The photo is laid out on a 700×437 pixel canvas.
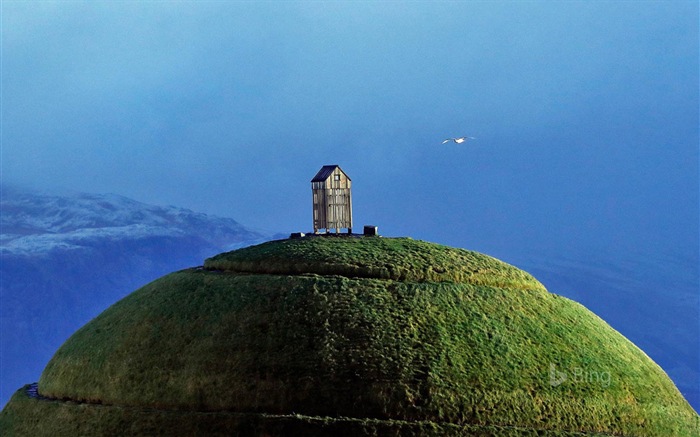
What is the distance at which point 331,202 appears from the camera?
3459 centimetres

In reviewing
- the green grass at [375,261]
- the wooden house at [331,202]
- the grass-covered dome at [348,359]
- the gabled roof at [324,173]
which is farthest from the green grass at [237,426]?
the gabled roof at [324,173]

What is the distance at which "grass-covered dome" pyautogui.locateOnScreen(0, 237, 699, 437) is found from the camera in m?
26.8

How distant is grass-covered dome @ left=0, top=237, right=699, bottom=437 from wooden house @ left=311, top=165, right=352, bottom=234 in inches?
49.9

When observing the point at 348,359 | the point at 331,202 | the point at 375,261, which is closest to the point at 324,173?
the point at 331,202

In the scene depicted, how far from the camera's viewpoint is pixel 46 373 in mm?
32969

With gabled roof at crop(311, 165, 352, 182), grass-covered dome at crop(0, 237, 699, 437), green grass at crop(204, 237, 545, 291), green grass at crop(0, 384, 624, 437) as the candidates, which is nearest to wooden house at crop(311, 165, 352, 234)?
gabled roof at crop(311, 165, 352, 182)

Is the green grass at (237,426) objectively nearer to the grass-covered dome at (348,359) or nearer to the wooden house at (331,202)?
the grass-covered dome at (348,359)

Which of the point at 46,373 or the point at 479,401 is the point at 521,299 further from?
the point at 46,373

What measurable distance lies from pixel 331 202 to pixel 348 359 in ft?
27.7

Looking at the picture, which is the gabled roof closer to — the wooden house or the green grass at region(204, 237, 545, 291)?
the wooden house

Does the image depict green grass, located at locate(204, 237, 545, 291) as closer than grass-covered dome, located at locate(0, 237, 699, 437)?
No

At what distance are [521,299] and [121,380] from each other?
12.5 metres

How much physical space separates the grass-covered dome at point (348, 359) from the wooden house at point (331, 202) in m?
1.27

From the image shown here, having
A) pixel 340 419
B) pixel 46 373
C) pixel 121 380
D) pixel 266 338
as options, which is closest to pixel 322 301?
pixel 266 338
